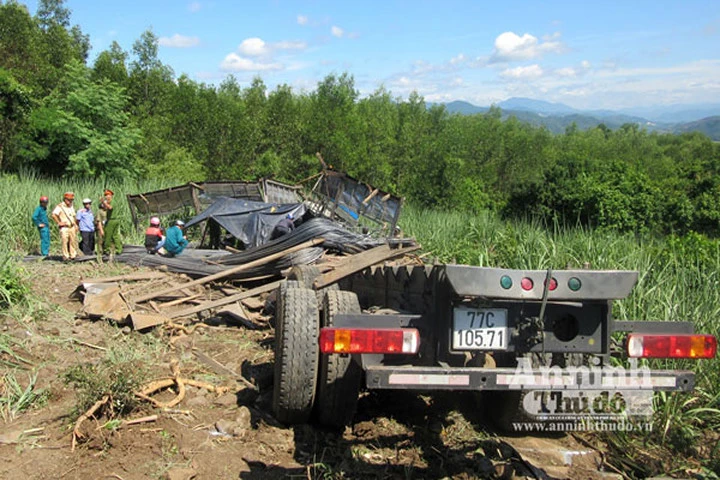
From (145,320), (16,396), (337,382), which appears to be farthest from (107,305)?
(337,382)

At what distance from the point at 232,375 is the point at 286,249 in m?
4.33

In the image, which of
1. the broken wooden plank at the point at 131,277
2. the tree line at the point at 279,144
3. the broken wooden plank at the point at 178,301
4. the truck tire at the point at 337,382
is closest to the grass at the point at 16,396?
the truck tire at the point at 337,382

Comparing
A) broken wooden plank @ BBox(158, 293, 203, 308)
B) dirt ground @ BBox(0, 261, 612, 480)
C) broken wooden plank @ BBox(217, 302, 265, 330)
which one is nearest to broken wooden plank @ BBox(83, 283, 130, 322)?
broken wooden plank @ BBox(158, 293, 203, 308)

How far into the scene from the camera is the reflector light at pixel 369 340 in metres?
3.49

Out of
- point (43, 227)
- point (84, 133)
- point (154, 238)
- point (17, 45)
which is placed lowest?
point (154, 238)

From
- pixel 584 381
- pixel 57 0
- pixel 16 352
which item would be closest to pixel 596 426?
pixel 584 381

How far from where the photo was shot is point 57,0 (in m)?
46.6

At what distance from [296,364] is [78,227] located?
10.3 m

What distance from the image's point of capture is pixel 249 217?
42.3 ft

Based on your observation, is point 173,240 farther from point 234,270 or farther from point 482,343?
point 482,343

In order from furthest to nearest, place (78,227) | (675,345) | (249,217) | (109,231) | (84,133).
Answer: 1. (84,133)
2. (249,217)
3. (78,227)
4. (109,231)
5. (675,345)

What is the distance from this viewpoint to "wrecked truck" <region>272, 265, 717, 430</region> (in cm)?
342

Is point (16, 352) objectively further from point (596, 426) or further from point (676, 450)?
point (676, 450)

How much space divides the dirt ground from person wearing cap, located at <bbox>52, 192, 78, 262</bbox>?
6.59 m
